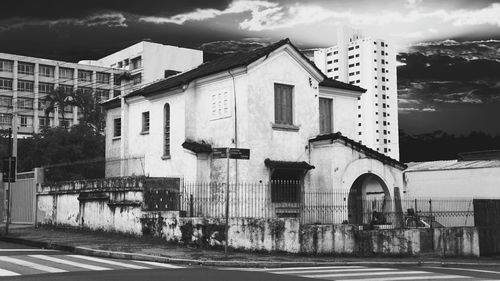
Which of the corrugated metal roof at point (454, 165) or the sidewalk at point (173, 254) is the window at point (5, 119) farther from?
the sidewalk at point (173, 254)

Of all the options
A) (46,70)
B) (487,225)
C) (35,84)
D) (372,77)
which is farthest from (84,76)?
(487,225)

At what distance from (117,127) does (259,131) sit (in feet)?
39.7

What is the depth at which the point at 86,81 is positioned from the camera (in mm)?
110000

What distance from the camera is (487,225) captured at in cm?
2431

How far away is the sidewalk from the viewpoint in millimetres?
17453

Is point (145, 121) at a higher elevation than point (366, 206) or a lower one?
higher

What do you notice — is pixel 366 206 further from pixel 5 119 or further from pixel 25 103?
pixel 25 103

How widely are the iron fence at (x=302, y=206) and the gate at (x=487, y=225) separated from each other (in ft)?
3.55

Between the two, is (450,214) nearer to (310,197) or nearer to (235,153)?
(310,197)

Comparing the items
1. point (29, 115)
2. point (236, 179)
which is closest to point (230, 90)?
point (236, 179)

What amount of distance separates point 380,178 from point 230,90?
804 cm

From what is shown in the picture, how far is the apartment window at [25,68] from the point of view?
101m

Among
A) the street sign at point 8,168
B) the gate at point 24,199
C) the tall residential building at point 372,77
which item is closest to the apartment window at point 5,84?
the tall residential building at point 372,77

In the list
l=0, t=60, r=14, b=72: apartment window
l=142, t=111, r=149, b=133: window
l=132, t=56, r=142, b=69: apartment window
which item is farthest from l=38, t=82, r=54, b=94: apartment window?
l=142, t=111, r=149, b=133: window
